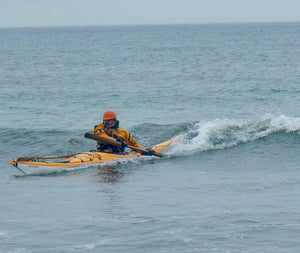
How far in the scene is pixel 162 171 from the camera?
16.0 meters

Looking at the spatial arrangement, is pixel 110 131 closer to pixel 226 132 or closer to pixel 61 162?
pixel 61 162

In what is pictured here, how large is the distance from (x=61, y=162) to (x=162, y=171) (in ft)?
7.06

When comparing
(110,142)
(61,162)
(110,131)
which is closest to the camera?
(61,162)

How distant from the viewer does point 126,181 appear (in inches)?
583

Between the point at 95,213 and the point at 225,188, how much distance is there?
9.40 ft

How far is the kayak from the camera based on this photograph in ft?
50.8

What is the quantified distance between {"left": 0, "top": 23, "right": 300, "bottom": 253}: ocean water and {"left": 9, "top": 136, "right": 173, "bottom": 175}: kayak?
19 cm

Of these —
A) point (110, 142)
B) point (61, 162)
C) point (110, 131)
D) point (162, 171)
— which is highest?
point (110, 131)

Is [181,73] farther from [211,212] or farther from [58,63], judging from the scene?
[211,212]

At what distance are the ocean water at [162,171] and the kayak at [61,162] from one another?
0.62 feet

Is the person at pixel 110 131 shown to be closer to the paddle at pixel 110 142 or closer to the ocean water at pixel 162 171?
the paddle at pixel 110 142

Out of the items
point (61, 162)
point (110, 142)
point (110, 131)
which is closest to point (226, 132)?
point (110, 131)

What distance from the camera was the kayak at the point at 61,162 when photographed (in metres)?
15.5

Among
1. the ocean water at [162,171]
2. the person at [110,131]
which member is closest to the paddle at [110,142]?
the person at [110,131]
